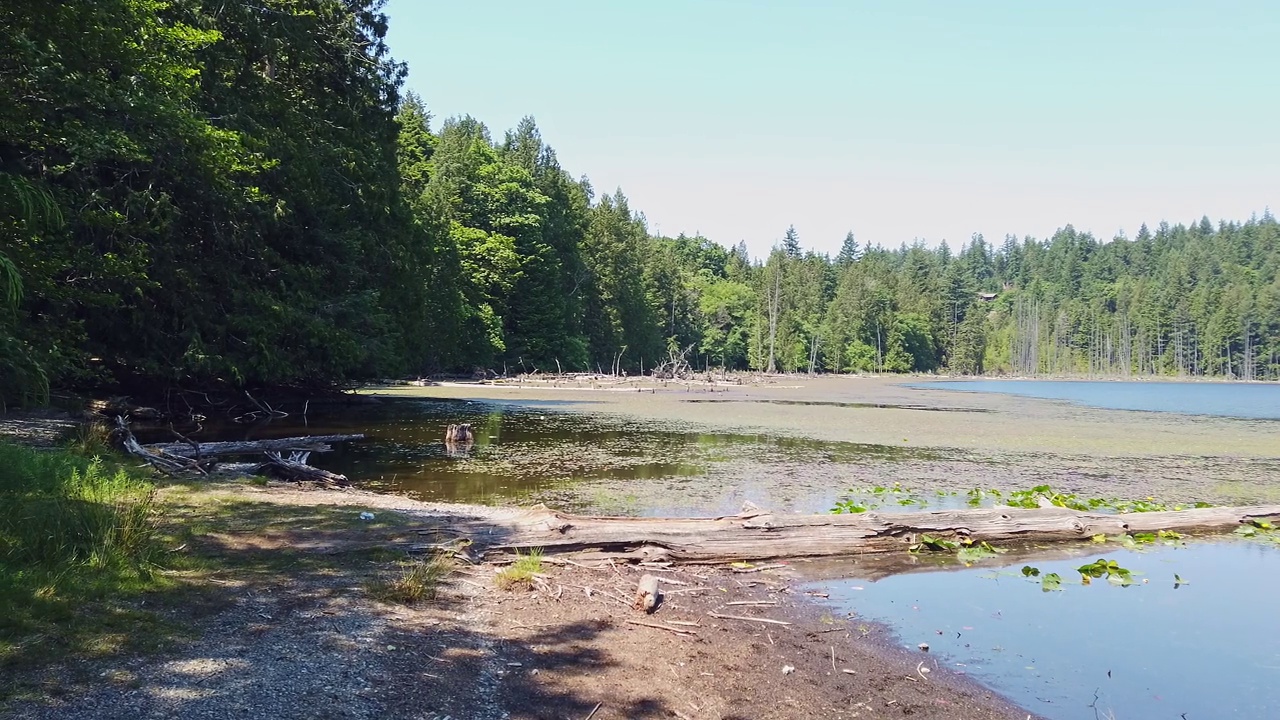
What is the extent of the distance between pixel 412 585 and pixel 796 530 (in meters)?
5.72

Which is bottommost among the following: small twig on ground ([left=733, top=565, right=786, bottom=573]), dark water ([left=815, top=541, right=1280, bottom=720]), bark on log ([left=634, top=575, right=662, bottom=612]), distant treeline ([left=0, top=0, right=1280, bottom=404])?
dark water ([left=815, top=541, right=1280, bottom=720])

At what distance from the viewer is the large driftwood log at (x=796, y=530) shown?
9.69m

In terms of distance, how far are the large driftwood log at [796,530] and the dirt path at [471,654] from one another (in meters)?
0.62

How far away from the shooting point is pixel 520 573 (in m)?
8.20

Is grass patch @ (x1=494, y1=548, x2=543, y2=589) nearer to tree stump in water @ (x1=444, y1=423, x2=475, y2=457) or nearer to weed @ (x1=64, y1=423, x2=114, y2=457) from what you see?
weed @ (x1=64, y1=423, x2=114, y2=457)

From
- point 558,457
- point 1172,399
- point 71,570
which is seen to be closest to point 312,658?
point 71,570

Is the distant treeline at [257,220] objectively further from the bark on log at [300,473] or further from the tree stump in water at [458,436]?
the tree stump in water at [458,436]

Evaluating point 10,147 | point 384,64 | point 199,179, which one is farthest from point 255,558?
point 384,64

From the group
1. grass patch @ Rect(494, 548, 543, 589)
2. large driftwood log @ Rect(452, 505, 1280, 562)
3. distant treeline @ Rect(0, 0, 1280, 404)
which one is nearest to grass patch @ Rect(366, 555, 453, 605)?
grass patch @ Rect(494, 548, 543, 589)

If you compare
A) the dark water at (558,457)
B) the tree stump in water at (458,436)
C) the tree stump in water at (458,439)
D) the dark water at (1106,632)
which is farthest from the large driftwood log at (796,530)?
the tree stump in water at (458,436)

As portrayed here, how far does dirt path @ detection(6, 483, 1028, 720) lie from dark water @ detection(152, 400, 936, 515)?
208 inches

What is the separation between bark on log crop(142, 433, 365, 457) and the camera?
50.3 ft

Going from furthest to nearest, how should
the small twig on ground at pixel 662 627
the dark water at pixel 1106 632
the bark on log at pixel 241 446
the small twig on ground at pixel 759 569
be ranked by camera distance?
the bark on log at pixel 241 446
the small twig on ground at pixel 759 569
the small twig on ground at pixel 662 627
the dark water at pixel 1106 632

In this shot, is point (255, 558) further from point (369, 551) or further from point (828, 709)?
point (828, 709)
